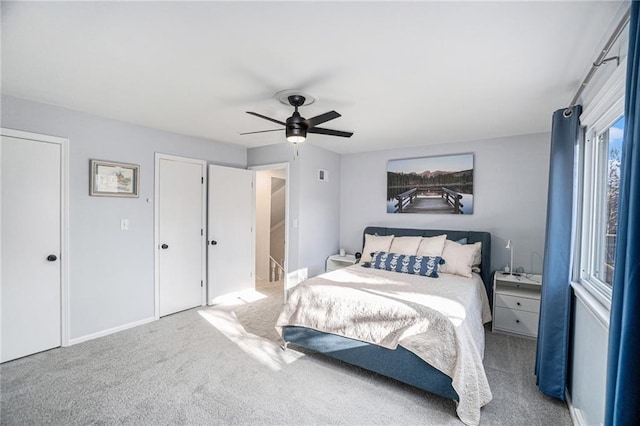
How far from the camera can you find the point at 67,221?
3.02 m

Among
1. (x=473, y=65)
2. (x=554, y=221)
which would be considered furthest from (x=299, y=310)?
(x=473, y=65)

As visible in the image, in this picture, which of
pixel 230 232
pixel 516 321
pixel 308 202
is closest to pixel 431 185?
pixel 308 202

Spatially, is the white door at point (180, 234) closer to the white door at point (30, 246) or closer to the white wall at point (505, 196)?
the white door at point (30, 246)

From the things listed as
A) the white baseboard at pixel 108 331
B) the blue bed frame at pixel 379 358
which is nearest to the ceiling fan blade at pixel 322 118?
the blue bed frame at pixel 379 358

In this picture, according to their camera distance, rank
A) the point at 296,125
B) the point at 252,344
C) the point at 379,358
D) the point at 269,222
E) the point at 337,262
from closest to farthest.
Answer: the point at 379,358 → the point at 296,125 → the point at 252,344 → the point at 337,262 → the point at 269,222

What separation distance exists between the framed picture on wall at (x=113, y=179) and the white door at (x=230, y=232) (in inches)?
38.6

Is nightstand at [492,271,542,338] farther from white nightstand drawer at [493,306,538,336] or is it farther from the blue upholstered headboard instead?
the blue upholstered headboard

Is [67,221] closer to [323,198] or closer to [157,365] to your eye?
[157,365]

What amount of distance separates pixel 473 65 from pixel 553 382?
236 cm

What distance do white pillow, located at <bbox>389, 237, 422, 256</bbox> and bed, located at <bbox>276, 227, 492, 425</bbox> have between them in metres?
0.56

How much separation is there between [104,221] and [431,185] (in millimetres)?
4236

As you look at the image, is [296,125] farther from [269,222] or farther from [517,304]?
[269,222]

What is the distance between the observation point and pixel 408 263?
11.9 ft

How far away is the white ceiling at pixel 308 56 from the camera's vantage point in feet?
4.99
